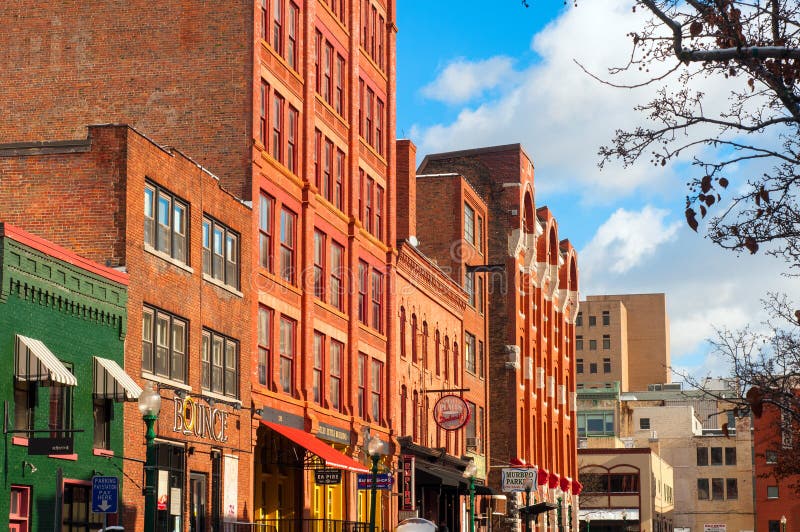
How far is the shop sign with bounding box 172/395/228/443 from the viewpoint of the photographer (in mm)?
32844

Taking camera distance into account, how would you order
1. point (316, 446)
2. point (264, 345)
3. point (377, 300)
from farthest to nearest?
point (377, 300)
point (316, 446)
point (264, 345)

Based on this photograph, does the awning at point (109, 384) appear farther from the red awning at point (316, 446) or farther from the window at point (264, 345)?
the window at point (264, 345)

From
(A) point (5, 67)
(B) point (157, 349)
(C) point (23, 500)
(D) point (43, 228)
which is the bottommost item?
(C) point (23, 500)

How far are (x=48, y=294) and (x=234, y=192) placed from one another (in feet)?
37.6

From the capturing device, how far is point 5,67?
40.2 metres

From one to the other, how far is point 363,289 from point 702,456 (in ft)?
321

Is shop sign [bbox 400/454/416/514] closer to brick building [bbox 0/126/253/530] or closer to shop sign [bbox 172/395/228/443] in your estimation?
brick building [bbox 0/126/253/530]

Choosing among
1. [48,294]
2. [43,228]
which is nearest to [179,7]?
[43,228]

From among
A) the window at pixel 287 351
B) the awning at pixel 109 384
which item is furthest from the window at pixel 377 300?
the awning at pixel 109 384

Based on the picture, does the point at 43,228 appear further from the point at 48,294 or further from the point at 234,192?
the point at 234,192

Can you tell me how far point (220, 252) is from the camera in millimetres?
36531

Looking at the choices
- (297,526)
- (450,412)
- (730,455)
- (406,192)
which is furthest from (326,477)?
(730,455)

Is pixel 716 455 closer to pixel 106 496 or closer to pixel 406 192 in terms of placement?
pixel 406 192

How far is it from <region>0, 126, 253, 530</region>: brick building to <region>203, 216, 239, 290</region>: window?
39 millimetres
